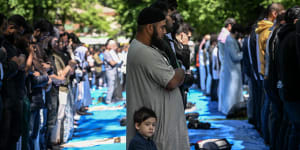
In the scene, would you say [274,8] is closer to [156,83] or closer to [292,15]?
[292,15]

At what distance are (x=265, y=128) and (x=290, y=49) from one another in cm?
271

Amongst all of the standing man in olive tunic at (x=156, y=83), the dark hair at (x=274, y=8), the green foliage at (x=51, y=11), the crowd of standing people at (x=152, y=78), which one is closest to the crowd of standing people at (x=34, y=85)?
the crowd of standing people at (x=152, y=78)

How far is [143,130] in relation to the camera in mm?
4027

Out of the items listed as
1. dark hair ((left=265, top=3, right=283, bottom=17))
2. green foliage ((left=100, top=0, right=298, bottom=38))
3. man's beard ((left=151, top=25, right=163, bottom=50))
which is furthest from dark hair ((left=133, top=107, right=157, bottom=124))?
green foliage ((left=100, top=0, right=298, bottom=38))

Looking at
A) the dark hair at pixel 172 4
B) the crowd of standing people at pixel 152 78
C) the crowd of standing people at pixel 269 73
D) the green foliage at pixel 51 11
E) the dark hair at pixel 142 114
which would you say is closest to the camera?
the dark hair at pixel 142 114

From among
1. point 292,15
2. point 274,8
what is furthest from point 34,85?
point 274,8

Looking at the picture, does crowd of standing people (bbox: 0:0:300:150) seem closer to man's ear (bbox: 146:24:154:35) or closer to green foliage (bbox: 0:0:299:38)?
man's ear (bbox: 146:24:154:35)

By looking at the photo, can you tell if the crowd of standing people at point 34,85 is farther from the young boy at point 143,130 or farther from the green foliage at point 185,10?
the green foliage at point 185,10

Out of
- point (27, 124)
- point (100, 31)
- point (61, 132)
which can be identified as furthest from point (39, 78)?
point (100, 31)

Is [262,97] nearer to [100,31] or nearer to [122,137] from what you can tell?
[122,137]

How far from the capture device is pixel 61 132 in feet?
27.8

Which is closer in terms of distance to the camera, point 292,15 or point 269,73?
point 292,15

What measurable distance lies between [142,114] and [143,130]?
20 centimetres

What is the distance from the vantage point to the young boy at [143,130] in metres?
3.91
